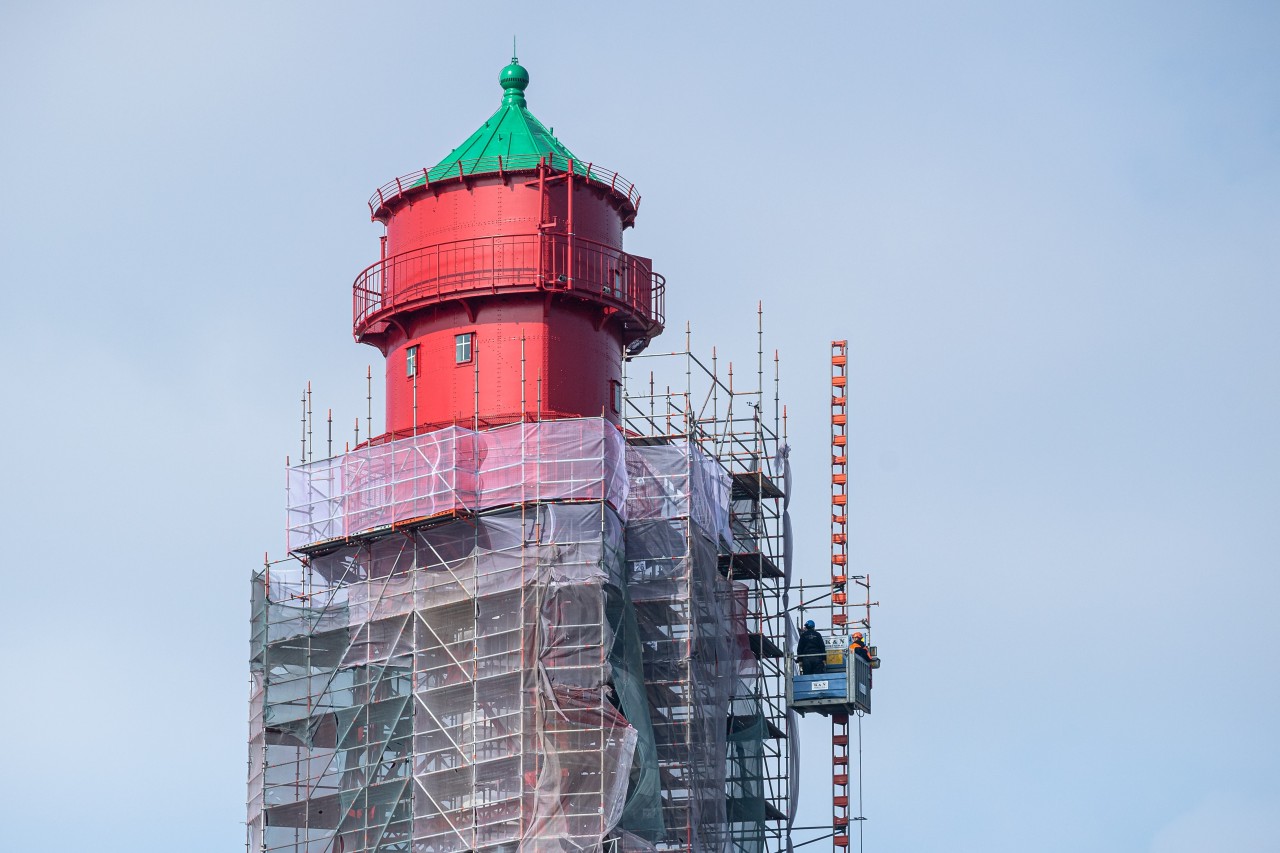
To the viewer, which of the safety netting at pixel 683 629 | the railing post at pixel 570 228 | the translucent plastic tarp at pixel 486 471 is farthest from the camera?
the railing post at pixel 570 228

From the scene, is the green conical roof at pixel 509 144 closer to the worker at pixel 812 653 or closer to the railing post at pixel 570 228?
the railing post at pixel 570 228

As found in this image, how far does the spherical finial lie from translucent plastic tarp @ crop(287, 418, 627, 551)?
13.9 m

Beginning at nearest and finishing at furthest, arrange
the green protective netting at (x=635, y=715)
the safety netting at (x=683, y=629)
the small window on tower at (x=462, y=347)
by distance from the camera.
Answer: the green protective netting at (x=635, y=715) → the safety netting at (x=683, y=629) → the small window on tower at (x=462, y=347)

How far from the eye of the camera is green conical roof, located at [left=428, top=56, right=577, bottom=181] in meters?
111

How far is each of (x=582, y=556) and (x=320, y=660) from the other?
32.1ft

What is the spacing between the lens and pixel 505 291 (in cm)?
10856

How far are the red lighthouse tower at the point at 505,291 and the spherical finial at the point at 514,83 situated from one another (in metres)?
2.32

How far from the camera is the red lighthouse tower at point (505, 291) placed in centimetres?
10850

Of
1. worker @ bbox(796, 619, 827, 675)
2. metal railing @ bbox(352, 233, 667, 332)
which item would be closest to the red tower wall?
metal railing @ bbox(352, 233, 667, 332)

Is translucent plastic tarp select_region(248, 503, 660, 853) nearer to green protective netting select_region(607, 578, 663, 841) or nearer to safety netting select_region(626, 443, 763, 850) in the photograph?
green protective netting select_region(607, 578, 663, 841)

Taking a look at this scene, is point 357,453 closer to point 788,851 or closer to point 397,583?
point 397,583

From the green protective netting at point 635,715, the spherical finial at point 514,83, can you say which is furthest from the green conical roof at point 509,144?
the green protective netting at point 635,715

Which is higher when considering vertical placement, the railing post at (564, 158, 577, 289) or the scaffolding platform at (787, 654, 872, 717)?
the railing post at (564, 158, 577, 289)

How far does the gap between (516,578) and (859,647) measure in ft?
49.7
